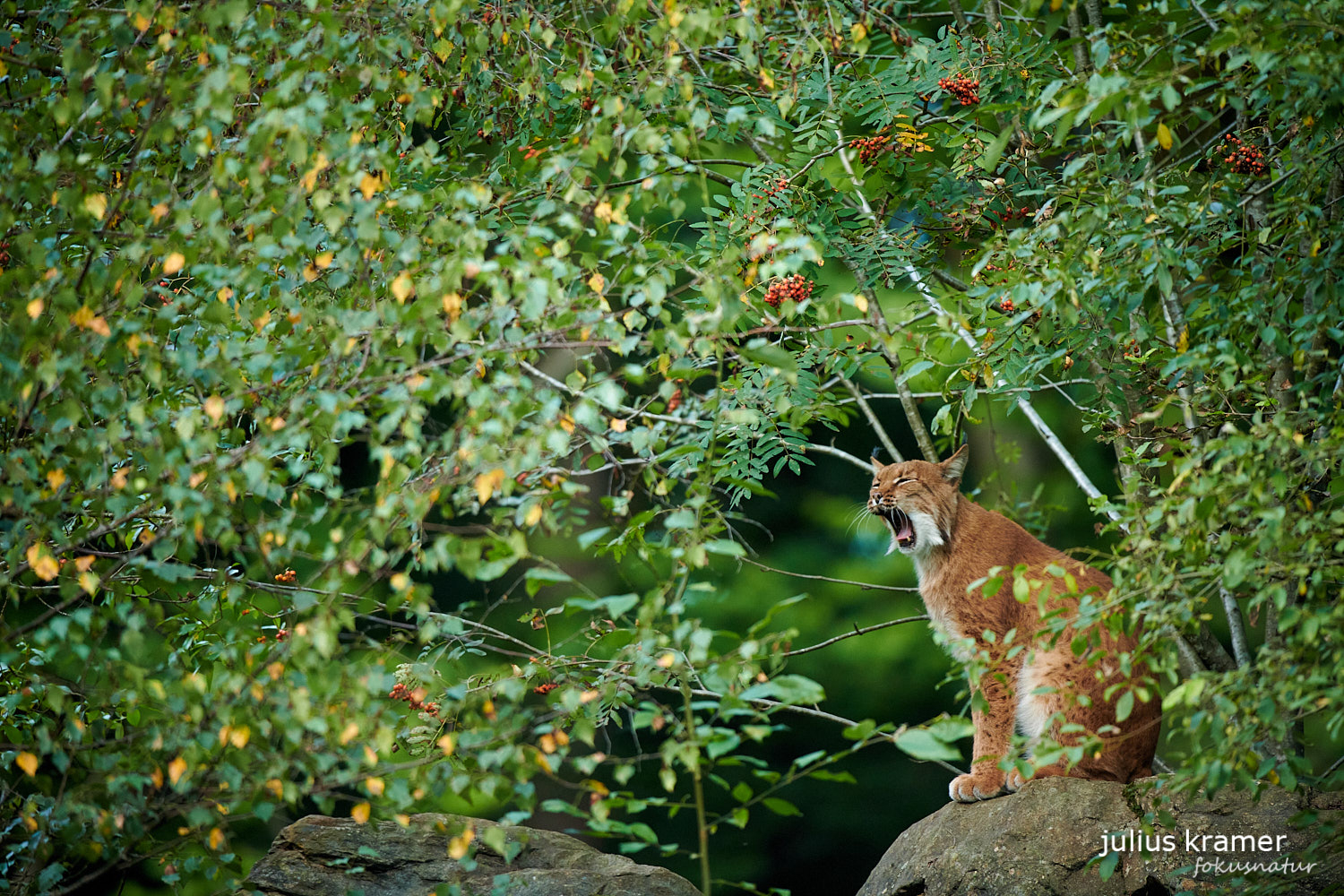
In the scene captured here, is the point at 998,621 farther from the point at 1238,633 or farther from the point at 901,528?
the point at 1238,633

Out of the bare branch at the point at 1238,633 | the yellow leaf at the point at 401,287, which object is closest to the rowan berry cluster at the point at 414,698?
the yellow leaf at the point at 401,287

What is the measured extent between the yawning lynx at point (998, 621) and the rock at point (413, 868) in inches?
53.2

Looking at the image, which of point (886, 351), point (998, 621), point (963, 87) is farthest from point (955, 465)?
point (963, 87)

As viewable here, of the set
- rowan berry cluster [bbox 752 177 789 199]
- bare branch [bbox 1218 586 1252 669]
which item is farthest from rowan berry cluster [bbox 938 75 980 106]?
bare branch [bbox 1218 586 1252 669]

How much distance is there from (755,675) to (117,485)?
159 centimetres

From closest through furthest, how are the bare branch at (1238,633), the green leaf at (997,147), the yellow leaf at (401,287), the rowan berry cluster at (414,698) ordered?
the yellow leaf at (401,287), the green leaf at (997,147), the rowan berry cluster at (414,698), the bare branch at (1238,633)

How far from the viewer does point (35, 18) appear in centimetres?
324

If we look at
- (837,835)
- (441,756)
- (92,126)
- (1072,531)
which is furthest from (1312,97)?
(837,835)

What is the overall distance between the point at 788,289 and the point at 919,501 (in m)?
1.06

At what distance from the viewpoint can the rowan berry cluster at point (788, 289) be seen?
14.1 feet

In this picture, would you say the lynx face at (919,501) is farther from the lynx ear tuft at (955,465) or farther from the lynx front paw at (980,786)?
the lynx front paw at (980,786)

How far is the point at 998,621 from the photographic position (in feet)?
14.6

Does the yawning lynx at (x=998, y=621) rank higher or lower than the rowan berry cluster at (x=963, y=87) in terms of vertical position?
lower

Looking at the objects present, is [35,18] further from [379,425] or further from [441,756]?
[441,756]
